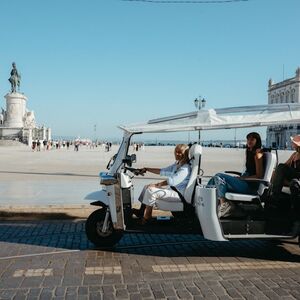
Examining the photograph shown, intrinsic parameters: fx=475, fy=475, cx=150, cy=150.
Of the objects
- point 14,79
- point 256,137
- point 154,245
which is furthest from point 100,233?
point 14,79

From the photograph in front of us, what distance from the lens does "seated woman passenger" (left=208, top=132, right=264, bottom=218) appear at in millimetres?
6035

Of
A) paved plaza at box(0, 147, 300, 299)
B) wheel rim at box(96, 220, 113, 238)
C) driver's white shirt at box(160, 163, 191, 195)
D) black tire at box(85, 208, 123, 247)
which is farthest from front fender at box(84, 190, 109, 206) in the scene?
driver's white shirt at box(160, 163, 191, 195)

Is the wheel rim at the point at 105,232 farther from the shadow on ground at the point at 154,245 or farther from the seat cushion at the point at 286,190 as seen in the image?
the seat cushion at the point at 286,190

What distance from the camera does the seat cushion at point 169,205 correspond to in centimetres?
619

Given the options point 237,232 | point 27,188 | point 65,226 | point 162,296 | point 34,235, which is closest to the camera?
point 162,296

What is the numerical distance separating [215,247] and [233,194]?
3.41ft

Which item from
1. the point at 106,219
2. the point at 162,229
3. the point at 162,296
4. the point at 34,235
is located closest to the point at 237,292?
the point at 162,296

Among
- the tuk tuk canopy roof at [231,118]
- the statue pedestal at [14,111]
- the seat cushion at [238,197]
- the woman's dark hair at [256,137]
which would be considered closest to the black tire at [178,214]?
the seat cushion at [238,197]

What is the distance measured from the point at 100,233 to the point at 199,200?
148cm

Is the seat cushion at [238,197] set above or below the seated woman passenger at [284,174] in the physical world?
below

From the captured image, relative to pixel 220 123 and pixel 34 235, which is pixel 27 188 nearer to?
pixel 34 235

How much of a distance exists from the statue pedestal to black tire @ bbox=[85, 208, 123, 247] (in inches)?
2663

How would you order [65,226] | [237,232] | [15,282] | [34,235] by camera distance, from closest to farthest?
[15,282] → [237,232] → [34,235] → [65,226]

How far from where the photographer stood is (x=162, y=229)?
20.4 feet
